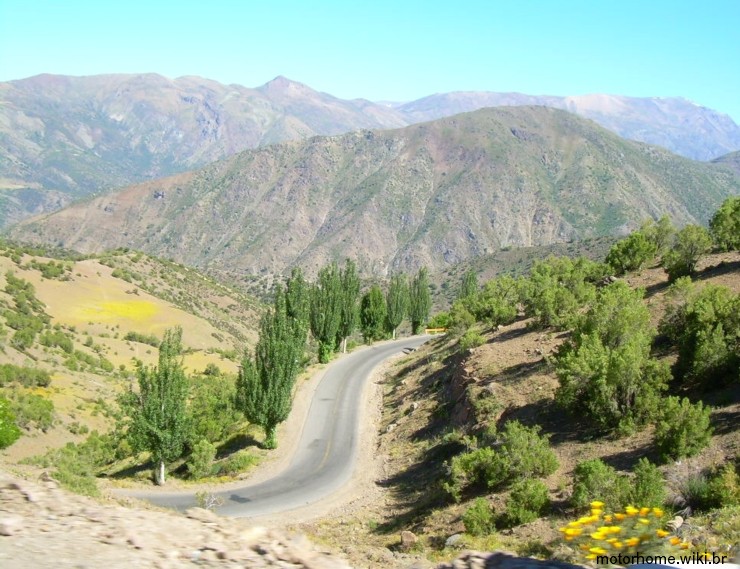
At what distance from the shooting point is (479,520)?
45.7 feet

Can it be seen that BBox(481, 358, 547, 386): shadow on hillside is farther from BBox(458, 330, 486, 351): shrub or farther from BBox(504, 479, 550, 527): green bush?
BBox(504, 479, 550, 527): green bush

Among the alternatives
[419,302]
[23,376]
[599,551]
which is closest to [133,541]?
[599,551]

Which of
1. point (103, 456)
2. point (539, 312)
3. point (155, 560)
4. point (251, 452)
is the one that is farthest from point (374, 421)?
point (155, 560)

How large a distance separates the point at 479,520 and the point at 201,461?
13088 mm

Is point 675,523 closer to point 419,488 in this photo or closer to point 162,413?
point 419,488

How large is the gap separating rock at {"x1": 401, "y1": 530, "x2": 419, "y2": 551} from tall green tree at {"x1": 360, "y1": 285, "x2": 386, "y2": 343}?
136ft

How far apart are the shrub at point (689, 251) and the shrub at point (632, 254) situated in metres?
4.34

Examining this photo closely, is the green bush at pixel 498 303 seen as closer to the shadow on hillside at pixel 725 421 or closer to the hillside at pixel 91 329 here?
the shadow on hillside at pixel 725 421

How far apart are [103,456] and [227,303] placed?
238 feet

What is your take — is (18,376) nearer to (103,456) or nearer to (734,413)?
(103,456)

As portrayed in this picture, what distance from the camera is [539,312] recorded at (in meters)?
27.8

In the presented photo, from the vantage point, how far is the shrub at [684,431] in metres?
13.8

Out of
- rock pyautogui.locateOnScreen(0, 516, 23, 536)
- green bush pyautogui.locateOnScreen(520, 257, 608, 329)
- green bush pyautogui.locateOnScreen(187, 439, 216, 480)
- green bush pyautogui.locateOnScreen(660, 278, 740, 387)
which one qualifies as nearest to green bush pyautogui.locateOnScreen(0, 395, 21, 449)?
green bush pyautogui.locateOnScreen(187, 439, 216, 480)

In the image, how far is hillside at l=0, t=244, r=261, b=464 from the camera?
123 ft
